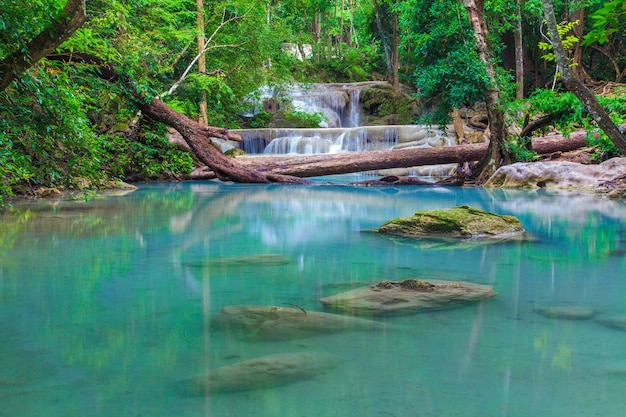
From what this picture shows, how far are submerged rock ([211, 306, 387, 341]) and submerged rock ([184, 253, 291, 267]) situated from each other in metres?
1.46

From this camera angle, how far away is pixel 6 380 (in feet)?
7.02

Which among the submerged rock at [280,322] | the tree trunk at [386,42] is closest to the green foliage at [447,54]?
the submerged rock at [280,322]

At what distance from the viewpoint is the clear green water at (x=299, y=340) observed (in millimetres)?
1974

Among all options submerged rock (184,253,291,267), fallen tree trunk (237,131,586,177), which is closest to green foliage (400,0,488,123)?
fallen tree trunk (237,131,586,177)

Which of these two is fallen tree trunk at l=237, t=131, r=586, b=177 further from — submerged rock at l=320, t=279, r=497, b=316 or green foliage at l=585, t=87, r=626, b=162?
submerged rock at l=320, t=279, r=497, b=316

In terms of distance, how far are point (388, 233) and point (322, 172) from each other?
8.92 metres

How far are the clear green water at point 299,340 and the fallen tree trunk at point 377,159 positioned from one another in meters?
7.98

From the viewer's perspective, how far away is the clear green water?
1.97 meters

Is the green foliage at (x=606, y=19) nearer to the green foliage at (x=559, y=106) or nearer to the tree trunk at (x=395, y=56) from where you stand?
the green foliage at (x=559, y=106)

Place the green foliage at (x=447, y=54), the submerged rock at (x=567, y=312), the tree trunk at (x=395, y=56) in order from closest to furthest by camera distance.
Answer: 1. the submerged rock at (x=567, y=312)
2. the green foliage at (x=447, y=54)
3. the tree trunk at (x=395, y=56)

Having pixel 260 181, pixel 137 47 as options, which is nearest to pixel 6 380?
pixel 137 47

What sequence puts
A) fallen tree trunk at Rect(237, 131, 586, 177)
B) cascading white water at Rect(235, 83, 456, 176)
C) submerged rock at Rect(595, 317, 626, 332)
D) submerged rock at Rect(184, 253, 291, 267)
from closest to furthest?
submerged rock at Rect(595, 317, 626, 332)
submerged rock at Rect(184, 253, 291, 267)
fallen tree trunk at Rect(237, 131, 586, 177)
cascading white water at Rect(235, 83, 456, 176)

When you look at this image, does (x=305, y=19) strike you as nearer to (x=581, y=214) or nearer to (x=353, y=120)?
(x=353, y=120)

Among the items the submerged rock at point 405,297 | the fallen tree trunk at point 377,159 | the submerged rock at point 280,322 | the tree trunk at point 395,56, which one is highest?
the tree trunk at point 395,56
